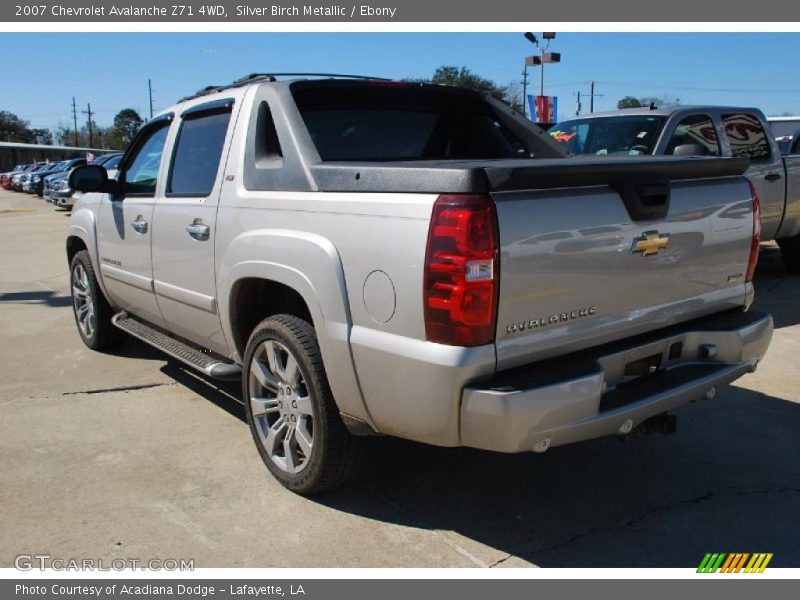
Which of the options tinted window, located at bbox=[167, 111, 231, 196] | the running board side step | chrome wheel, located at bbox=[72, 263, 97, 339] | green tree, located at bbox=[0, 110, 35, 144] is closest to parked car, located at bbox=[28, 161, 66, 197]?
chrome wheel, located at bbox=[72, 263, 97, 339]

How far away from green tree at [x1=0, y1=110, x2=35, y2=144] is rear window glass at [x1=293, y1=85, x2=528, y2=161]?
129 m

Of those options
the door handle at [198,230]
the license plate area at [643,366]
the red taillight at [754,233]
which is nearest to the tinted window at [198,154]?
the door handle at [198,230]

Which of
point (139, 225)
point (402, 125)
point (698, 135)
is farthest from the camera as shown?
point (698, 135)

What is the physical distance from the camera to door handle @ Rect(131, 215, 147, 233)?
15.4ft

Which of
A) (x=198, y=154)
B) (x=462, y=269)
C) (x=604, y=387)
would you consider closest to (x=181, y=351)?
(x=198, y=154)

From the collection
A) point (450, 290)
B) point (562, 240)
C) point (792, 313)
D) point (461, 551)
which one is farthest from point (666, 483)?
point (792, 313)

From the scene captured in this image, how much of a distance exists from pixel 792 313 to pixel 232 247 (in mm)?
6022

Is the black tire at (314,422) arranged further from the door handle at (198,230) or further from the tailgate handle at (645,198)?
the tailgate handle at (645,198)

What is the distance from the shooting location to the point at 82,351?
6250 mm

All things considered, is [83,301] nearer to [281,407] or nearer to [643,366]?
[281,407]

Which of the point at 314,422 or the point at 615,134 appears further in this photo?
the point at 615,134

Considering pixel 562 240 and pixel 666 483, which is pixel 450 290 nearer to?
pixel 562 240

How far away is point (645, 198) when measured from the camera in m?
3.06

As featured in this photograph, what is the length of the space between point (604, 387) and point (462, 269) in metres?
0.79
